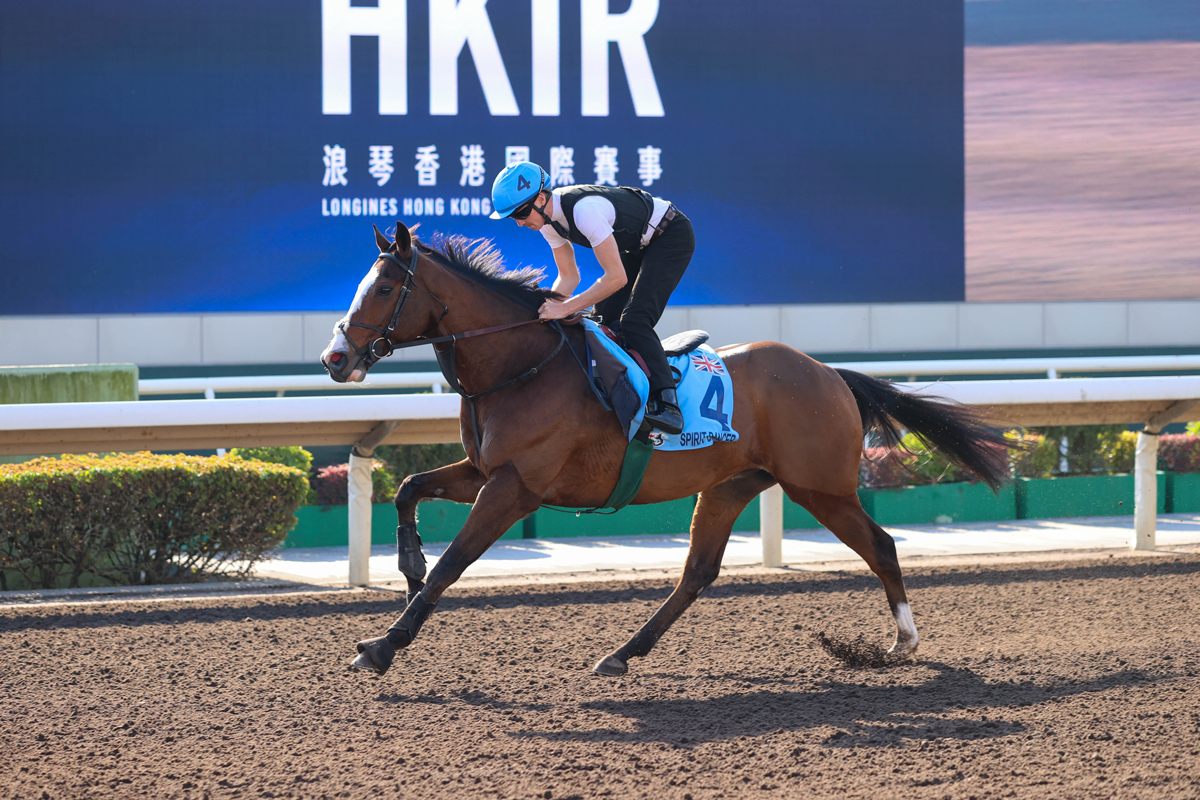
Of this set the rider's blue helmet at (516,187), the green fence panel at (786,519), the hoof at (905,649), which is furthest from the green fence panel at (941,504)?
the rider's blue helmet at (516,187)

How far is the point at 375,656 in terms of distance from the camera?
4031 millimetres

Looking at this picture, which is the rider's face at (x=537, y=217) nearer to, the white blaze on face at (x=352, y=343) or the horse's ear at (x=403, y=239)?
the horse's ear at (x=403, y=239)

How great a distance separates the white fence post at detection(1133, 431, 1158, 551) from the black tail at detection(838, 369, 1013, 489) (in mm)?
2315

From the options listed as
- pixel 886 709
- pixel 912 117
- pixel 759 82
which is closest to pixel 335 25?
pixel 759 82

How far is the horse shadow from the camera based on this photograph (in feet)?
12.1

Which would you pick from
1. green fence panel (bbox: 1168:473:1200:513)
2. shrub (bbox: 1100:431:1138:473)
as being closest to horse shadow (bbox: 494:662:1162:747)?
green fence panel (bbox: 1168:473:1200:513)

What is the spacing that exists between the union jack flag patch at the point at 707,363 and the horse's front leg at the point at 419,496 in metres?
0.92

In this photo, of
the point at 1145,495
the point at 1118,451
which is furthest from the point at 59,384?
the point at 1118,451

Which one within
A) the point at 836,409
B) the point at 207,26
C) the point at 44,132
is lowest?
the point at 836,409

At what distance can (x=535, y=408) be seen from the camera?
14.2 feet

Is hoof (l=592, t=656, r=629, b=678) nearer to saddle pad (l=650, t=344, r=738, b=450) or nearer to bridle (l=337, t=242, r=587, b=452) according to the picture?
saddle pad (l=650, t=344, r=738, b=450)

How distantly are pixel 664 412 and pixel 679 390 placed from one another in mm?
178

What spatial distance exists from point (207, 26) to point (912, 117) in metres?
5.73

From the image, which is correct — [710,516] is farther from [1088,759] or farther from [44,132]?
[44,132]
